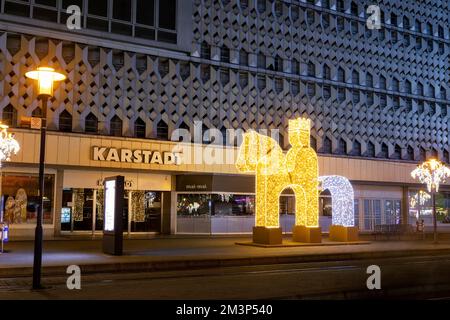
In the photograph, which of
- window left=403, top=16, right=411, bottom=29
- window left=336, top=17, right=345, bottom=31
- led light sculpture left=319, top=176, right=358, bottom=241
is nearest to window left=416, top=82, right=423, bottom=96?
window left=403, top=16, right=411, bottom=29

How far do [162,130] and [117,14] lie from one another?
7.61m

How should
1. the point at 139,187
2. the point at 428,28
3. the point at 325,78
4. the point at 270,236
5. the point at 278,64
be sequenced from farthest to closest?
the point at 428,28, the point at 325,78, the point at 278,64, the point at 139,187, the point at 270,236

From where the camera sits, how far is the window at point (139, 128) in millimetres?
33844

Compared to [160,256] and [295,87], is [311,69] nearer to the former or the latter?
[295,87]

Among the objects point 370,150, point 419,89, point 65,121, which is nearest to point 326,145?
point 370,150

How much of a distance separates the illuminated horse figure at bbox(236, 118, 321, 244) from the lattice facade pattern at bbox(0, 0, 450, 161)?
9623 mm

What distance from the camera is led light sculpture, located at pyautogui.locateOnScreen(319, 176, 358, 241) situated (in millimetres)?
29062

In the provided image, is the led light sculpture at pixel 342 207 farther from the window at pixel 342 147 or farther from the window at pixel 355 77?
the window at pixel 355 77

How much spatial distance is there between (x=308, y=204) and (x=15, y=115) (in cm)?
1650

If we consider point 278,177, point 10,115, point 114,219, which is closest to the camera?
point 114,219

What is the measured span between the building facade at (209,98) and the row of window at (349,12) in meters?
0.11

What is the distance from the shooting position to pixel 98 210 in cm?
3331

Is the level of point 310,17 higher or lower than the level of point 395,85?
Result: higher

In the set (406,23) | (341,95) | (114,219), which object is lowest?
(114,219)
